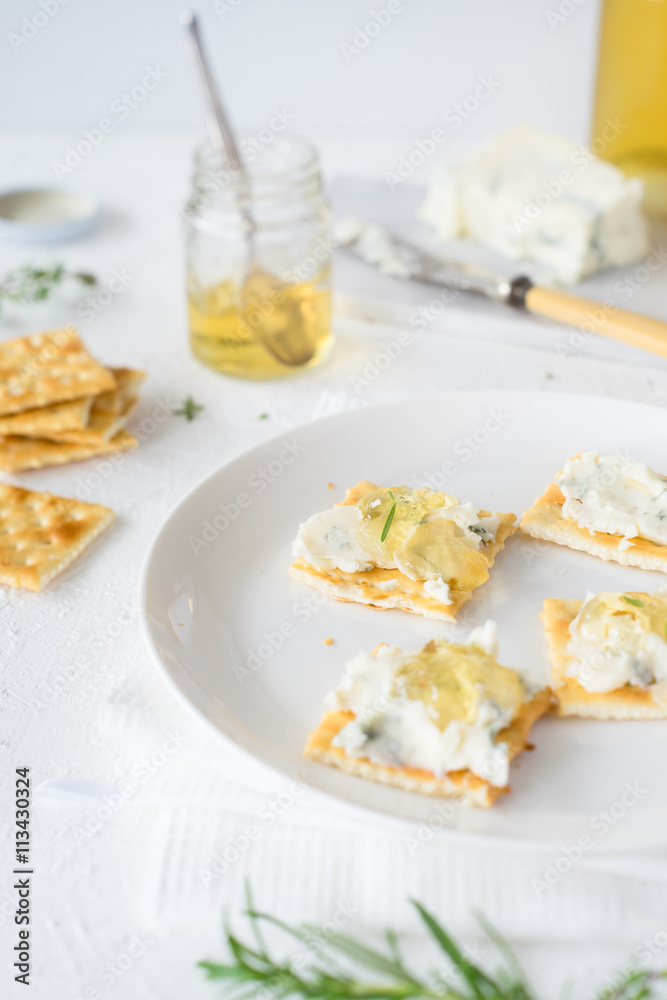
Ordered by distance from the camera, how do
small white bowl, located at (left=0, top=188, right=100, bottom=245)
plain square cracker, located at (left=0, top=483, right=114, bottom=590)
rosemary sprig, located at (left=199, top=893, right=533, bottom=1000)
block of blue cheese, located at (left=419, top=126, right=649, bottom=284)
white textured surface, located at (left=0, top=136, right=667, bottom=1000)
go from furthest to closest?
small white bowl, located at (left=0, top=188, right=100, bottom=245) → block of blue cheese, located at (left=419, top=126, right=649, bottom=284) → plain square cracker, located at (left=0, top=483, right=114, bottom=590) → white textured surface, located at (left=0, top=136, right=667, bottom=1000) → rosemary sprig, located at (left=199, top=893, right=533, bottom=1000)

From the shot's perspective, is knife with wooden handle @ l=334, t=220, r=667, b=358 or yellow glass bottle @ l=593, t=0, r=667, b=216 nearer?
knife with wooden handle @ l=334, t=220, r=667, b=358

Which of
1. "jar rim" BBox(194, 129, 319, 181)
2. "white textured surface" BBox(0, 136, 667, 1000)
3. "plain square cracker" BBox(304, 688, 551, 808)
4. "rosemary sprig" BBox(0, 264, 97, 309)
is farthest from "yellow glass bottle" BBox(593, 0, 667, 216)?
"plain square cracker" BBox(304, 688, 551, 808)

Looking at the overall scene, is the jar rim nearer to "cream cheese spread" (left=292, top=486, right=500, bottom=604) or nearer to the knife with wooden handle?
the knife with wooden handle

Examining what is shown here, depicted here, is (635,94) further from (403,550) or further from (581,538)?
(403,550)

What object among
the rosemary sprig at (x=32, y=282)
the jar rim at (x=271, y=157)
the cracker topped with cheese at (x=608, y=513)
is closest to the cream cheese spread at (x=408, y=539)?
the cracker topped with cheese at (x=608, y=513)

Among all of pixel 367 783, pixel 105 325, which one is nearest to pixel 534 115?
pixel 105 325

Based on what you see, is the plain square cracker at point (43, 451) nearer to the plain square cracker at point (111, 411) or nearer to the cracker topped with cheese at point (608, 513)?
the plain square cracker at point (111, 411)
